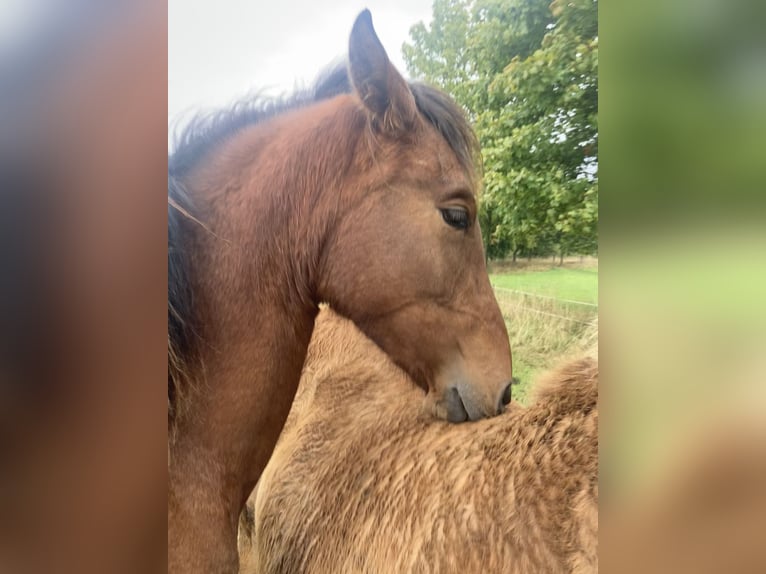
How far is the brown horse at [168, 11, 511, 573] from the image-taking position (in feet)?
4.19

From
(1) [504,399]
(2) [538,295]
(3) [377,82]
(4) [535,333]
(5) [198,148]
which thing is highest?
(3) [377,82]

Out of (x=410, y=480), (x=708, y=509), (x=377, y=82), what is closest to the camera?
(x=708, y=509)

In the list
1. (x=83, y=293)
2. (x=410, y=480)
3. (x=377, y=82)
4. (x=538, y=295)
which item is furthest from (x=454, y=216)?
(x=83, y=293)

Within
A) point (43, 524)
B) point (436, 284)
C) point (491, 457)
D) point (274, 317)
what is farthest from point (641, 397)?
point (43, 524)

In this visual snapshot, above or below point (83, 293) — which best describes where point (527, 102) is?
above

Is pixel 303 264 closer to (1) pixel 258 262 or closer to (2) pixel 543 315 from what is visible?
(1) pixel 258 262

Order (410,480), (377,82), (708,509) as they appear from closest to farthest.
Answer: (708,509) < (377,82) < (410,480)

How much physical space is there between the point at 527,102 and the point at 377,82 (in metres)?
0.42

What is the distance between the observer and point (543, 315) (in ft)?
4.26

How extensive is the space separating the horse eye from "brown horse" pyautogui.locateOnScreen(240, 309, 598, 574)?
44cm

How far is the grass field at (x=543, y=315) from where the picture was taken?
125 cm

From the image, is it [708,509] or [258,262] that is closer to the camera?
[708,509]

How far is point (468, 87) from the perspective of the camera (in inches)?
52.2

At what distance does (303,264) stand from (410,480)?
739mm
